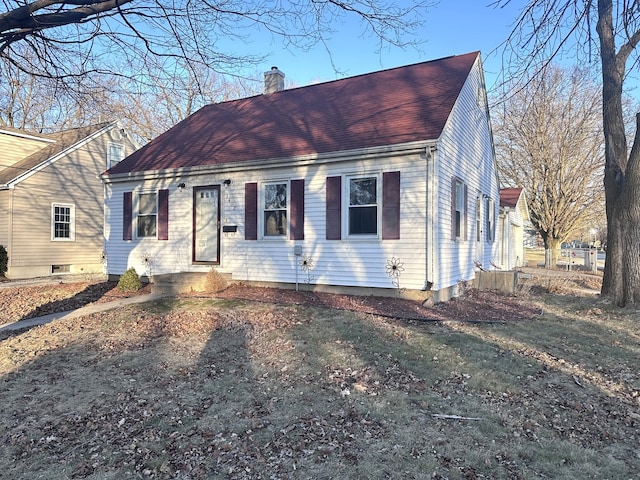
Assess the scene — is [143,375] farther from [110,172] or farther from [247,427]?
[110,172]

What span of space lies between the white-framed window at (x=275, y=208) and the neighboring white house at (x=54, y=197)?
428 inches

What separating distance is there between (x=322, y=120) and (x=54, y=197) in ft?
39.9

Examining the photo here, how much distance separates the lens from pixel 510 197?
22672 mm

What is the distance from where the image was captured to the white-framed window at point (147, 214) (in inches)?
511

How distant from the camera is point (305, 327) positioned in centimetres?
696

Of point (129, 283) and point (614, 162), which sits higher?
point (614, 162)

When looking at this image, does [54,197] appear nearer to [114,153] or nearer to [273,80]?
[114,153]

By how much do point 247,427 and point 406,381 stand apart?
189 cm

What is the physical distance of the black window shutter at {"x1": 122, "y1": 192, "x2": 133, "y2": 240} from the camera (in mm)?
13266

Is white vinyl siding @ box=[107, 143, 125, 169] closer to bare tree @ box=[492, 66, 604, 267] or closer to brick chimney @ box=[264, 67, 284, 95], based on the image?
brick chimney @ box=[264, 67, 284, 95]

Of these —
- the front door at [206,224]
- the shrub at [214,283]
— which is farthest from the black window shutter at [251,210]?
the shrub at [214,283]

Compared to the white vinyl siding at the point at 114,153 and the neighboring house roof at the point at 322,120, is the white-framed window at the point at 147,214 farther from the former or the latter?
the white vinyl siding at the point at 114,153

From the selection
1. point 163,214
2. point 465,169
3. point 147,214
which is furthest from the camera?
point 147,214

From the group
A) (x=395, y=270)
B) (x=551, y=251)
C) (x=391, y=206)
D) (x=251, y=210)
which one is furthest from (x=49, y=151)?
(x=551, y=251)
